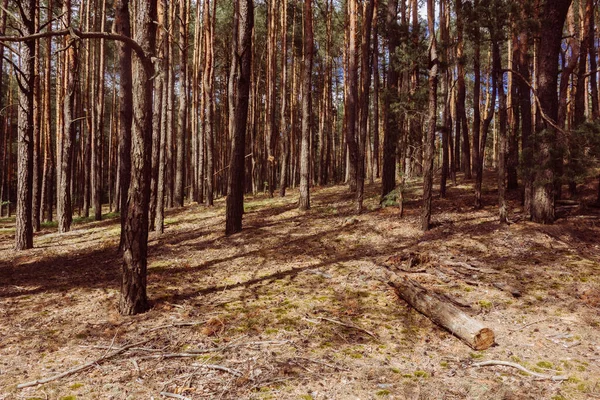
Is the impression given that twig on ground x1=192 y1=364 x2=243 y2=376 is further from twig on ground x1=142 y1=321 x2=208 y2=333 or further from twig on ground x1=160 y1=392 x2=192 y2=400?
twig on ground x1=142 y1=321 x2=208 y2=333

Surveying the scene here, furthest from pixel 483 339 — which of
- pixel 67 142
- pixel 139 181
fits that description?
pixel 67 142

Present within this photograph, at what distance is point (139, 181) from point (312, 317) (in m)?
3.16

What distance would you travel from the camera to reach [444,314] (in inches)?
186

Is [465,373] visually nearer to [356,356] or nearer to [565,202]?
[356,356]

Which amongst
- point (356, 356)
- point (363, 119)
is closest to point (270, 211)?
point (363, 119)

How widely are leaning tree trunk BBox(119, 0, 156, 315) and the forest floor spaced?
400mm

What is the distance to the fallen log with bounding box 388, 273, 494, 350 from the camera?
4256 millimetres

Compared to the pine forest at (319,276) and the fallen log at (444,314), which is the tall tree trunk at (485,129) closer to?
the pine forest at (319,276)

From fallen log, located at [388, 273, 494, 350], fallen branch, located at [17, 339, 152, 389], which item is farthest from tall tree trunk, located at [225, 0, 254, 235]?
fallen branch, located at [17, 339, 152, 389]

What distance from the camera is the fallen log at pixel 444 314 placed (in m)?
4.26

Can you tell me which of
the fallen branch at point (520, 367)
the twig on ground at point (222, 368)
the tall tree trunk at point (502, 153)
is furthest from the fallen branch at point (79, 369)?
the tall tree trunk at point (502, 153)

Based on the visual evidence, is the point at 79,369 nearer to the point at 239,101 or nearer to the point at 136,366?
the point at 136,366

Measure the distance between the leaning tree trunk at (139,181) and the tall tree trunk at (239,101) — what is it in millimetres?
4529

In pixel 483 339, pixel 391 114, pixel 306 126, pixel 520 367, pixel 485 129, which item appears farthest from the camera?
pixel 306 126
